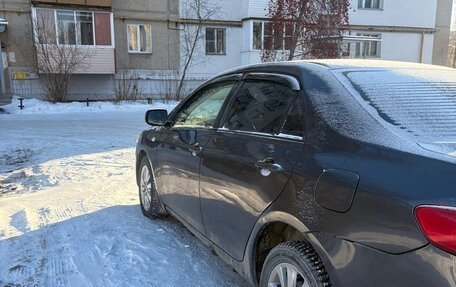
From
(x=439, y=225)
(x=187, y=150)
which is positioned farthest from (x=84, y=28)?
(x=439, y=225)

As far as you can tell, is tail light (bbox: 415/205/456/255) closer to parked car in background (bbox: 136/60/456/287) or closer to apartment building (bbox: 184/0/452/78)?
parked car in background (bbox: 136/60/456/287)

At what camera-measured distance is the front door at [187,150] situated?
3.49 metres

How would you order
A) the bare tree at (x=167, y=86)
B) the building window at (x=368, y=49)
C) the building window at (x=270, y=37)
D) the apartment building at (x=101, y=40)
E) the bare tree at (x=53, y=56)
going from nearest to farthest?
the bare tree at (x=53, y=56)
the apartment building at (x=101, y=40)
the building window at (x=270, y=37)
the bare tree at (x=167, y=86)
the building window at (x=368, y=49)

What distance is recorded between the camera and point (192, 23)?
2286 centimetres

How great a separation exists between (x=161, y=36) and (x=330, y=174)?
21.5m

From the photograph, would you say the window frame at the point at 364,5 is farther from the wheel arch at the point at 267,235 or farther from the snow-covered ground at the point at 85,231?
the wheel arch at the point at 267,235

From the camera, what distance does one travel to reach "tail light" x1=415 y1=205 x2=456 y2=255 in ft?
5.30

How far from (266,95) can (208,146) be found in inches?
25.4

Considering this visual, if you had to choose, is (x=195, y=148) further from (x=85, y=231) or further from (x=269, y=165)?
(x=85, y=231)

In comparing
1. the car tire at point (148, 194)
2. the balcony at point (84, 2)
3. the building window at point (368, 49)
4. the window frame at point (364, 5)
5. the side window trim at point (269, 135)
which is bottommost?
the car tire at point (148, 194)

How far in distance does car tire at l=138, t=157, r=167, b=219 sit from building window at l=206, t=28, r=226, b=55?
1938 cm

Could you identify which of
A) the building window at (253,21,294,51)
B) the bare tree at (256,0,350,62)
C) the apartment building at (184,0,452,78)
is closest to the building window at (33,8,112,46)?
the apartment building at (184,0,452,78)

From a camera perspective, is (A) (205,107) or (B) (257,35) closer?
(A) (205,107)

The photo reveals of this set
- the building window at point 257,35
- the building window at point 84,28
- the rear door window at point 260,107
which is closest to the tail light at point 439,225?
the rear door window at point 260,107
